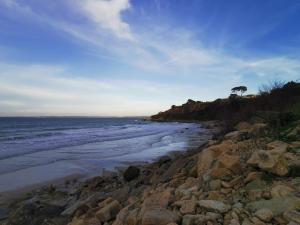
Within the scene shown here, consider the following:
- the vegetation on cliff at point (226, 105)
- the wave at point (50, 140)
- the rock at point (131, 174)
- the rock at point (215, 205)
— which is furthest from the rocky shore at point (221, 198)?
the wave at point (50, 140)

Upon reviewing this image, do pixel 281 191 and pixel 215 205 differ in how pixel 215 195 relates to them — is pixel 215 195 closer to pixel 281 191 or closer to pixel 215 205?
pixel 215 205

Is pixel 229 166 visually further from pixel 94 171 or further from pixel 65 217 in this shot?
pixel 94 171

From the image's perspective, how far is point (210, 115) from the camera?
290 feet

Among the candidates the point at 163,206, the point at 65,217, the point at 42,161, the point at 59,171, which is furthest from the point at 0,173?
the point at 163,206

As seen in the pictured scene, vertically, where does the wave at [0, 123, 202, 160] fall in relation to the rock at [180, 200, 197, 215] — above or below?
below

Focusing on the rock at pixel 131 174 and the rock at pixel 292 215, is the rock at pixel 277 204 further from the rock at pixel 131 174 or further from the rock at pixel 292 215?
the rock at pixel 131 174

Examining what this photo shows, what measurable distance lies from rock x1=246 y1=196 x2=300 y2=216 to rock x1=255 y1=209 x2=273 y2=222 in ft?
0.30

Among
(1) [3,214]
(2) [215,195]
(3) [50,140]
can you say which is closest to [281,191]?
(2) [215,195]

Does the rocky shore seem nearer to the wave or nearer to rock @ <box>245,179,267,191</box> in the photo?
rock @ <box>245,179,267,191</box>

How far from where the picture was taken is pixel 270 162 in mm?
5449

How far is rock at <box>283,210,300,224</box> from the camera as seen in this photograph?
4051 millimetres

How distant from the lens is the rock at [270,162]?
536 cm

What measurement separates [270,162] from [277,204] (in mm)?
1101

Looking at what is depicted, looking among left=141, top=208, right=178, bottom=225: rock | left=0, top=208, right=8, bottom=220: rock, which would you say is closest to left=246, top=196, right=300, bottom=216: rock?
left=141, top=208, right=178, bottom=225: rock
